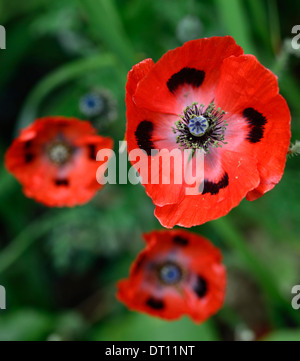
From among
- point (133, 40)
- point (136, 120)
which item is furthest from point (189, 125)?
point (133, 40)

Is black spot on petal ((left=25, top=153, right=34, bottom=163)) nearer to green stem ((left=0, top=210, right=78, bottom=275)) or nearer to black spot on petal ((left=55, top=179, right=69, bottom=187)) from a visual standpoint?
black spot on petal ((left=55, top=179, right=69, bottom=187))

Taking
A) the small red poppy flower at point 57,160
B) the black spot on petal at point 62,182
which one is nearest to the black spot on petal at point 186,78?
the small red poppy flower at point 57,160

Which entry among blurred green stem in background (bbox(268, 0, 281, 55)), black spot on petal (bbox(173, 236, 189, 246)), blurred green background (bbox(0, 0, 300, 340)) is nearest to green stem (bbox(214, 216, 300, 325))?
blurred green background (bbox(0, 0, 300, 340))

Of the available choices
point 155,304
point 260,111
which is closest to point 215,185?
point 260,111

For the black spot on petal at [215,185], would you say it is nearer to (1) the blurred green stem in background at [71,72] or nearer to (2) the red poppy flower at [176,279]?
(2) the red poppy flower at [176,279]

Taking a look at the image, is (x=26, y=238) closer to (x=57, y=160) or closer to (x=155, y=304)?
(x=57, y=160)

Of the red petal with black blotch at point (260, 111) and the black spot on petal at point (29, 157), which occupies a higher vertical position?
the black spot on petal at point (29, 157)
